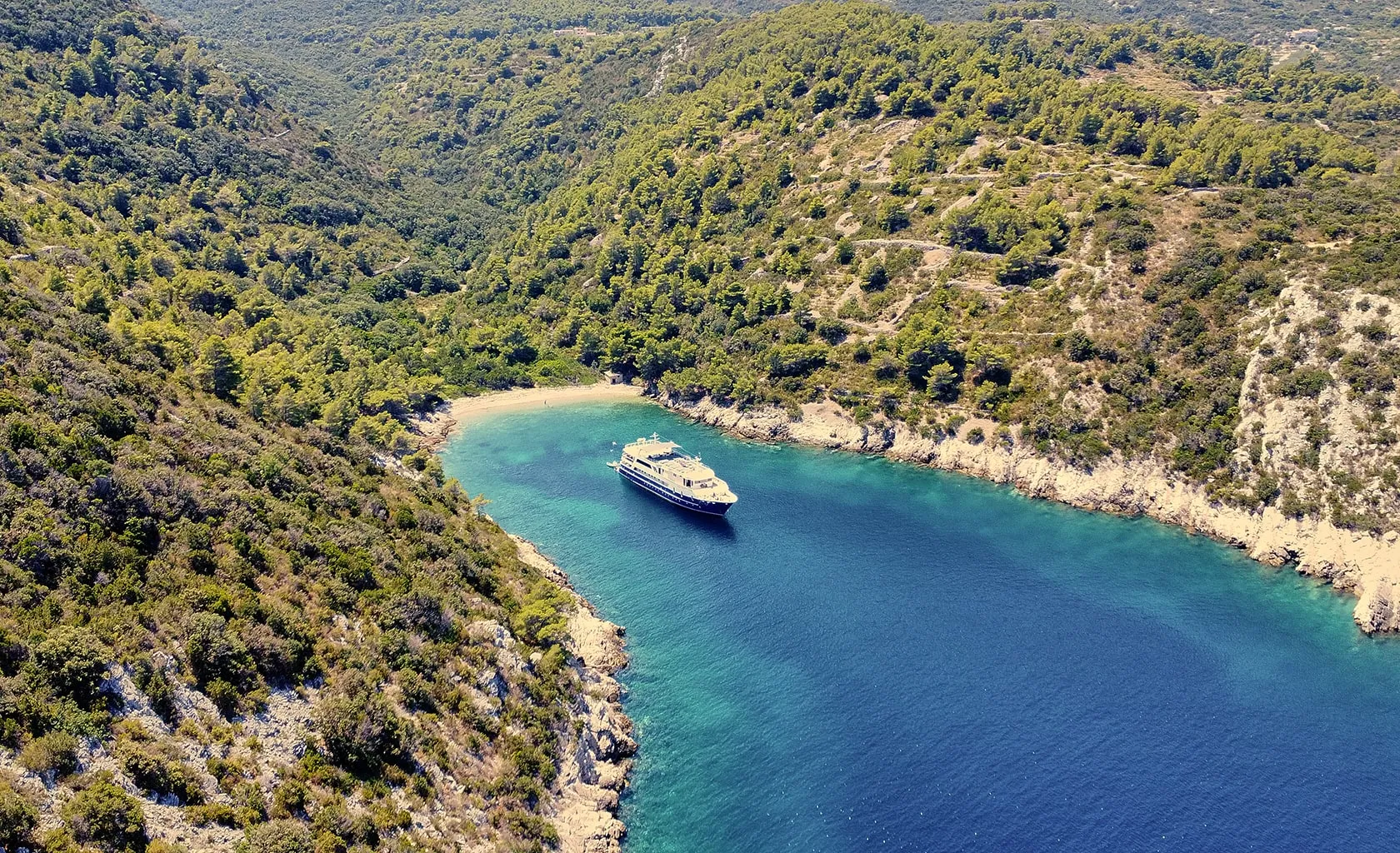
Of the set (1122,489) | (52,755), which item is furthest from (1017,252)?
(52,755)

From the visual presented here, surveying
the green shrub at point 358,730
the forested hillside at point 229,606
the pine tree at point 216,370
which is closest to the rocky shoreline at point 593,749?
the forested hillside at point 229,606

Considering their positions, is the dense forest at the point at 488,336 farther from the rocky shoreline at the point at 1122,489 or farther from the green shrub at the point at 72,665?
the rocky shoreline at the point at 1122,489

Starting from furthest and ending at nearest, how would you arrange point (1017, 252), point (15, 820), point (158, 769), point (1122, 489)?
1. point (1017, 252)
2. point (1122, 489)
3. point (158, 769)
4. point (15, 820)

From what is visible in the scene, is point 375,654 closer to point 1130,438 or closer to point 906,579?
point 906,579

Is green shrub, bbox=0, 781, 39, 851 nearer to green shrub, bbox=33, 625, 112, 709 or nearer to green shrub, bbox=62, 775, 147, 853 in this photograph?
green shrub, bbox=62, 775, 147, 853

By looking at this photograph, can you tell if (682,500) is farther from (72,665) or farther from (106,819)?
(106,819)

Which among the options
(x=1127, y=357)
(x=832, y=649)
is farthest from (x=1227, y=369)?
(x=832, y=649)

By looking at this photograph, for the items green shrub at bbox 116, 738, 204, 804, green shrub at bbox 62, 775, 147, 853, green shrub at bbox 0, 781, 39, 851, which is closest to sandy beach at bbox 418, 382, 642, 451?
green shrub at bbox 116, 738, 204, 804
